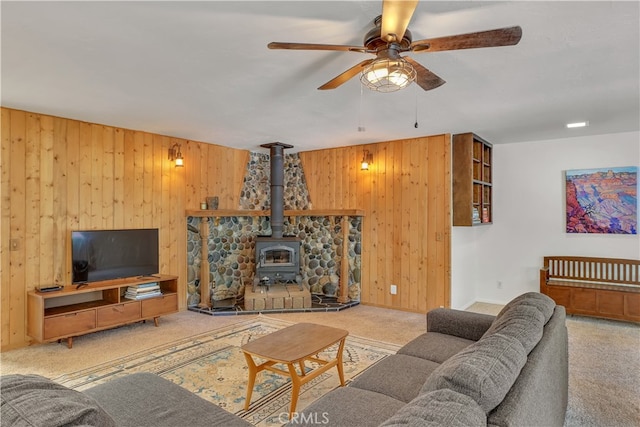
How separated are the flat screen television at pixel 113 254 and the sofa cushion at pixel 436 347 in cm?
347

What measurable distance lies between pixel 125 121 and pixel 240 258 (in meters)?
2.71

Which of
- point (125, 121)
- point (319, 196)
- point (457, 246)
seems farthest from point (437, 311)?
point (125, 121)

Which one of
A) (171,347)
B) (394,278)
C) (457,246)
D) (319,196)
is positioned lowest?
(171,347)

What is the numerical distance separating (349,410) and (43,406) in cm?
123

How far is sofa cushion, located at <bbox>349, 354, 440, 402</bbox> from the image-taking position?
1.92 metres

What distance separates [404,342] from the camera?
12.8 ft

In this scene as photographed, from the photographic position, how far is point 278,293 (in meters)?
5.32

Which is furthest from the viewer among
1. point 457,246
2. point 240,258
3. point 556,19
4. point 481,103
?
point 240,258

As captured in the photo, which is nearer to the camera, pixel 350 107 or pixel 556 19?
pixel 556 19

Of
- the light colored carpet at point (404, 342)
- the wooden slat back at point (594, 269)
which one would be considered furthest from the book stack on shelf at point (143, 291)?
the wooden slat back at point (594, 269)

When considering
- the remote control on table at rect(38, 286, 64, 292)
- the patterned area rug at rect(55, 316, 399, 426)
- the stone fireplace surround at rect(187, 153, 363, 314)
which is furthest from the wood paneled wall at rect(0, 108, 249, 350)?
the patterned area rug at rect(55, 316, 399, 426)

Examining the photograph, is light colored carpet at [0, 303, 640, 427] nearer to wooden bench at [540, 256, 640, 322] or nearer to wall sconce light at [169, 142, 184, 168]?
wooden bench at [540, 256, 640, 322]

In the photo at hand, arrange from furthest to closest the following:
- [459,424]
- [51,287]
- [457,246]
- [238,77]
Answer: [457,246] → [51,287] → [238,77] → [459,424]

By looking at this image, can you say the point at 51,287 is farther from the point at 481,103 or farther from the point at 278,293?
the point at 481,103
